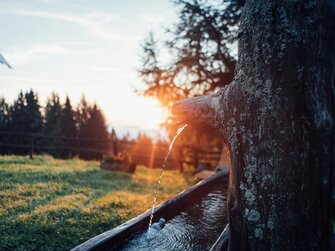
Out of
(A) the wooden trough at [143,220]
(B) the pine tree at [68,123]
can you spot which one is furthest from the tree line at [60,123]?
(A) the wooden trough at [143,220]

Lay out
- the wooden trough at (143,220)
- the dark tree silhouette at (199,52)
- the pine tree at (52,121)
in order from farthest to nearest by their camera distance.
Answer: the pine tree at (52,121) < the dark tree silhouette at (199,52) < the wooden trough at (143,220)

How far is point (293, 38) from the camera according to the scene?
215cm

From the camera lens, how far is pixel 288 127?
2141 millimetres

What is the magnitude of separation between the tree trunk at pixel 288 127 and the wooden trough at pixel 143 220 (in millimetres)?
1421

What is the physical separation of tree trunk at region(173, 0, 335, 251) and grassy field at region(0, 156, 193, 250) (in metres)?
3.10

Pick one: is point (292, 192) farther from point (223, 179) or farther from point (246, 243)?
point (223, 179)

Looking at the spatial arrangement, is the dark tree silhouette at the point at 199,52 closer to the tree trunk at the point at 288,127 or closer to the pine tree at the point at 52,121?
the tree trunk at the point at 288,127

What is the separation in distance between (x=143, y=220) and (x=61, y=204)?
2889 mm

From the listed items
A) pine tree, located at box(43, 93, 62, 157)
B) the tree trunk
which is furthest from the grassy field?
pine tree, located at box(43, 93, 62, 157)

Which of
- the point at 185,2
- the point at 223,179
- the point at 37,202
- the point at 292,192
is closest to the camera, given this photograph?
the point at 292,192

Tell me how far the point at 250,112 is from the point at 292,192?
63 centimetres

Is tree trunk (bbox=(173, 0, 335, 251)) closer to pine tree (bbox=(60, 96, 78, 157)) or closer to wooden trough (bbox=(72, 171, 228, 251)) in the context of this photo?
wooden trough (bbox=(72, 171, 228, 251))

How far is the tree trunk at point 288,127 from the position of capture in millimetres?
2123

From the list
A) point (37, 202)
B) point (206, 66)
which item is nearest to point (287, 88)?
point (37, 202)
